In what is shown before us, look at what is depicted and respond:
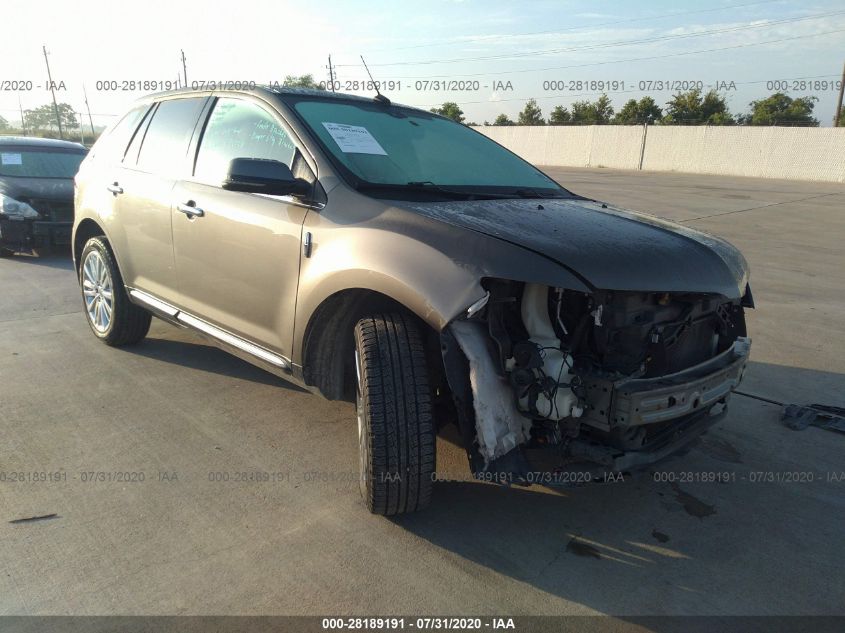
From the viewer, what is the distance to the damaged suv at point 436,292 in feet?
7.77

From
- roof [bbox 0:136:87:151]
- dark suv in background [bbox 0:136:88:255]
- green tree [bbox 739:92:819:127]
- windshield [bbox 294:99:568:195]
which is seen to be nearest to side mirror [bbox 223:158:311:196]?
windshield [bbox 294:99:568:195]

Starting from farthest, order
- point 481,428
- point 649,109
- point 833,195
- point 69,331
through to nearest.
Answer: point 649,109 < point 833,195 < point 69,331 < point 481,428

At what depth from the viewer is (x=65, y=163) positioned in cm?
935

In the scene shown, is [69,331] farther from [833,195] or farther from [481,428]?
[833,195]

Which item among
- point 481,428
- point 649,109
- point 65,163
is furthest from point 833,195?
point 649,109

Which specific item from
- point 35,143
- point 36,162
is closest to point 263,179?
point 36,162

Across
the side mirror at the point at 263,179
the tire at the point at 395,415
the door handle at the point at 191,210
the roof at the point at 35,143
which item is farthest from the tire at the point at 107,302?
the roof at the point at 35,143

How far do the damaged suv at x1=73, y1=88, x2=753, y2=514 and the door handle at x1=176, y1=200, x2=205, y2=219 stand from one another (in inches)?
1.2

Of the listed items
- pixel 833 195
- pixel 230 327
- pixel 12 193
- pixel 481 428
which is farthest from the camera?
pixel 833 195

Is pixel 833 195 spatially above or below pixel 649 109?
below

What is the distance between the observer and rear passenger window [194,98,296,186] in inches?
126

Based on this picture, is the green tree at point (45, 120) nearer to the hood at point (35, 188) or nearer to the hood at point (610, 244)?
the hood at point (35, 188)

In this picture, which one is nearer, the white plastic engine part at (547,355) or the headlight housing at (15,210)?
the white plastic engine part at (547,355)

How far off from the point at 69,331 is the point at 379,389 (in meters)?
3.84
